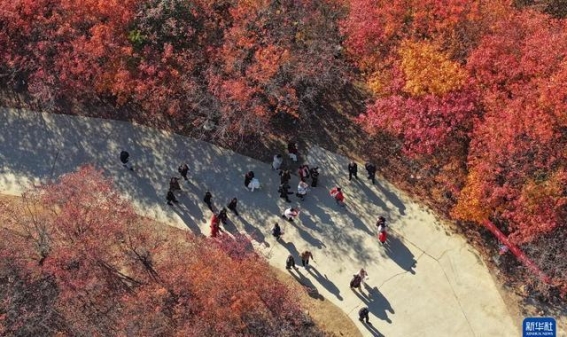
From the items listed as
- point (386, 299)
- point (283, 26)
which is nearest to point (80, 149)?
point (283, 26)

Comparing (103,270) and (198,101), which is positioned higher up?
(198,101)

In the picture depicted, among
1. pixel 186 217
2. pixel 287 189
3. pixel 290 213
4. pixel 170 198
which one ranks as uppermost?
pixel 287 189

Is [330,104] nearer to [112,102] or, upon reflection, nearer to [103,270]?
[112,102]

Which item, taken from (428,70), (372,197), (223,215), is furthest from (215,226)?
(428,70)

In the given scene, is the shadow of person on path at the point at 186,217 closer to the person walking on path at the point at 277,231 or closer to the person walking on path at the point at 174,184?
the person walking on path at the point at 174,184

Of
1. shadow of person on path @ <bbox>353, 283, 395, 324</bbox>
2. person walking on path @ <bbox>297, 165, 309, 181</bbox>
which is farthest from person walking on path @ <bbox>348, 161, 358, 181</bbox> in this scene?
shadow of person on path @ <bbox>353, 283, 395, 324</bbox>

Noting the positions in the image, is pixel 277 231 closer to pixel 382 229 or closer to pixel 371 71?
pixel 382 229
